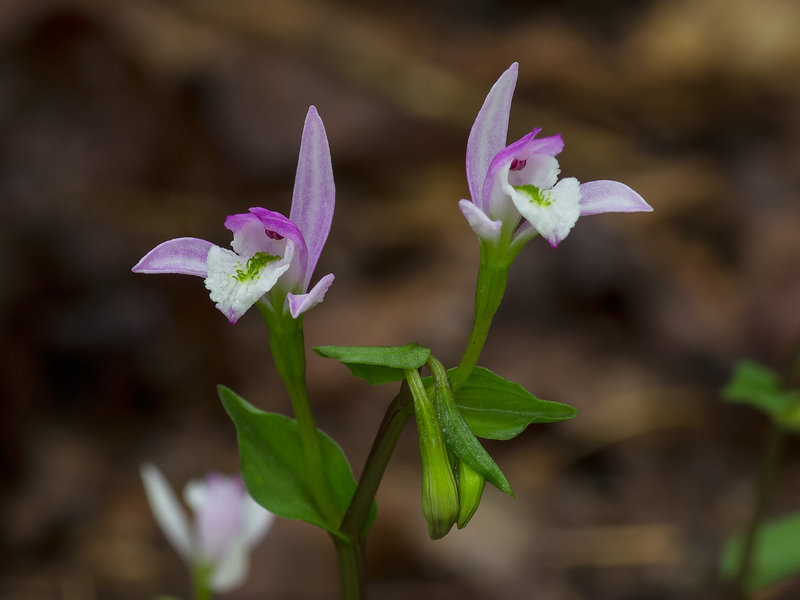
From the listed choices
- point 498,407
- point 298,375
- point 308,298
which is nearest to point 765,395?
point 498,407

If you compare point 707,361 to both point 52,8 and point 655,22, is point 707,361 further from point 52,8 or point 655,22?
point 52,8

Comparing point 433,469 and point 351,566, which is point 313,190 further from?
point 351,566

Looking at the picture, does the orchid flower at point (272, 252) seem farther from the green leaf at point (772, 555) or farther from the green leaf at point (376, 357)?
the green leaf at point (772, 555)

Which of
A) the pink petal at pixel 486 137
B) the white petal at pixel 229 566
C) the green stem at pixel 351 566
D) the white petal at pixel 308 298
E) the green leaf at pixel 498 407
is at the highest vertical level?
the pink petal at pixel 486 137

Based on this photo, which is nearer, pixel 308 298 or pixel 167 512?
pixel 308 298

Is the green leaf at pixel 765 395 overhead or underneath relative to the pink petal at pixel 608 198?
underneath

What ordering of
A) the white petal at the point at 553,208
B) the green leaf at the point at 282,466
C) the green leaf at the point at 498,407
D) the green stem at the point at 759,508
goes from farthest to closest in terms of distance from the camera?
the green stem at the point at 759,508
the green leaf at the point at 282,466
the green leaf at the point at 498,407
the white petal at the point at 553,208

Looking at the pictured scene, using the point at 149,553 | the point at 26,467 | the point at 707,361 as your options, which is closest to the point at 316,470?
the point at 149,553

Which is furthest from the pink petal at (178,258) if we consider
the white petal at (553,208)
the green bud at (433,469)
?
the white petal at (553,208)
